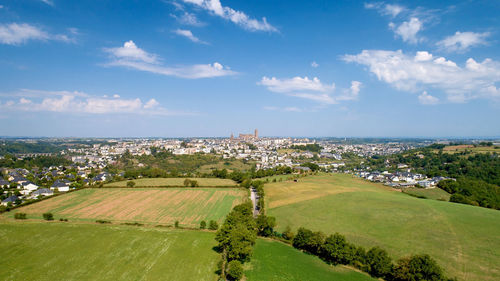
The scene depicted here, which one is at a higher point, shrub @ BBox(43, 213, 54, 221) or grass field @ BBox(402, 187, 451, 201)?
shrub @ BBox(43, 213, 54, 221)

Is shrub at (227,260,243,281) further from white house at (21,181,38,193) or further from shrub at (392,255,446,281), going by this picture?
white house at (21,181,38,193)

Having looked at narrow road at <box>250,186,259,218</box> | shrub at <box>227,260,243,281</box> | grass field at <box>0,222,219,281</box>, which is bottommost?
narrow road at <box>250,186,259,218</box>

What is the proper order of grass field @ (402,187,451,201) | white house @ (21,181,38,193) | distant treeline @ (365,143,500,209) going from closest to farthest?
distant treeline @ (365,143,500,209), grass field @ (402,187,451,201), white house @ (21,181,38,193)

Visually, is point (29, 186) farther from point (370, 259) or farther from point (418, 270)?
point (418, 270)

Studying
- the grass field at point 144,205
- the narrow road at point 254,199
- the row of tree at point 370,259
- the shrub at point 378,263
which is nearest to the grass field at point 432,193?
the narrow road at point 254,199

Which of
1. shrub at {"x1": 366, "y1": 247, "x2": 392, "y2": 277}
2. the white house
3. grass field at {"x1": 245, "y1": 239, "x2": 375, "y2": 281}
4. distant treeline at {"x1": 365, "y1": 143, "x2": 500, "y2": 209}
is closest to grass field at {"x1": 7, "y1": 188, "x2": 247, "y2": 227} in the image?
grass field at {"x1": 245, "y1": 239, "x2": 375, "y2": 281}

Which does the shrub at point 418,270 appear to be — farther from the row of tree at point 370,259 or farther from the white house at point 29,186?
the white house at point 29,186
